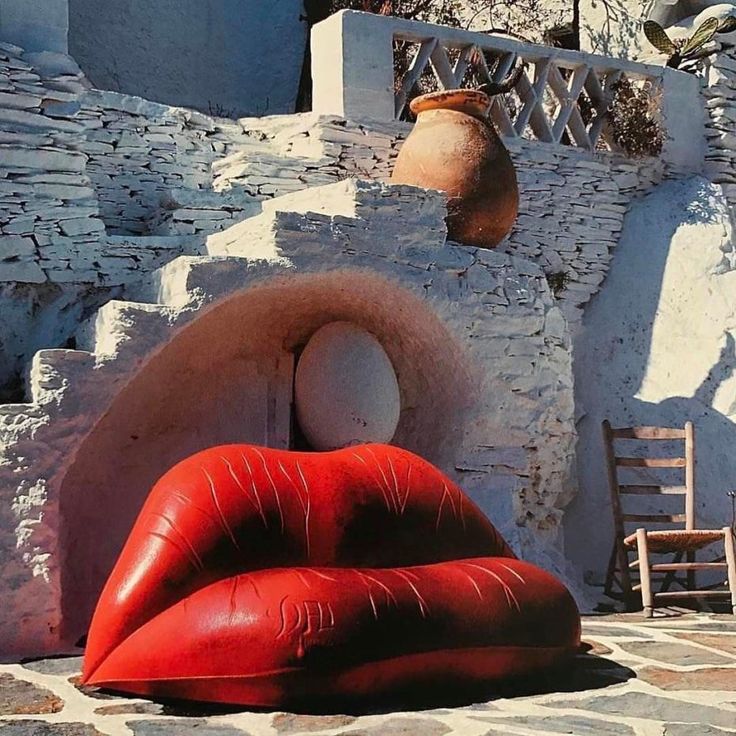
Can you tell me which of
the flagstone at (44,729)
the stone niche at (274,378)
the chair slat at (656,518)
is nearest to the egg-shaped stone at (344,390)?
the stone niche at (274,378)

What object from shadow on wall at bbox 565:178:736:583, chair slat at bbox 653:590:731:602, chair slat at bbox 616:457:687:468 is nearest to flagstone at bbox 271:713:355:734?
chair slat at bbox 653:590:731:602

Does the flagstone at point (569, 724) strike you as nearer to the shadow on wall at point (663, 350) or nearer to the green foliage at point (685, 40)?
the shadow on wall at point (663, 350)

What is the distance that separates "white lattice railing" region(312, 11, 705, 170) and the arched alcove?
171cm

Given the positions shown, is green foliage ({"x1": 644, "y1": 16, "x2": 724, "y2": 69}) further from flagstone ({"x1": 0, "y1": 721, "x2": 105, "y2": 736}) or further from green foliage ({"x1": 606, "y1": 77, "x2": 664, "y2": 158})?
flagstone ({"x1": 0, "y1": 721, "x2": 105, "y2": 736})

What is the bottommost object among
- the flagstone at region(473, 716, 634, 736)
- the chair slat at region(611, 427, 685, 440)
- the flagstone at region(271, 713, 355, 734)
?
the flagstone at region(473, 716, 634, 736)

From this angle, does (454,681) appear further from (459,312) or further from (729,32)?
(729,32)

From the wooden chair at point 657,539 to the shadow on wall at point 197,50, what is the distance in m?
5.38

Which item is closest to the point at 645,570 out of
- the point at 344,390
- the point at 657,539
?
the point at 657,539

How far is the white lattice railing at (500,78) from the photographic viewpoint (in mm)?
7375

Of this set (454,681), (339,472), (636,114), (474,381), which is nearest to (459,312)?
(474,381)

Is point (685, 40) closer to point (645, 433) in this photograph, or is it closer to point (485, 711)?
point (645, 433)

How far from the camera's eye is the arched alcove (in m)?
5.63

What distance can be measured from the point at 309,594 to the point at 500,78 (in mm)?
4951

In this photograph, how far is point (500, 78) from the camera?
7875 millimetres
